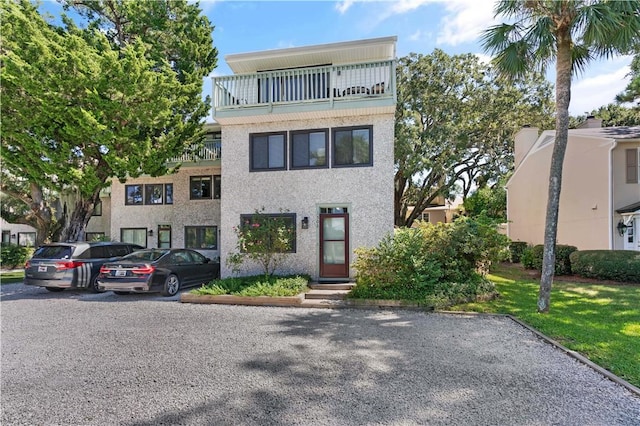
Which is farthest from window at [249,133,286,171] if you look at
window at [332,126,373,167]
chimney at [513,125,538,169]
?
chimney at [513,125,538,169]

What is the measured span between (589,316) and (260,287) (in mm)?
7909

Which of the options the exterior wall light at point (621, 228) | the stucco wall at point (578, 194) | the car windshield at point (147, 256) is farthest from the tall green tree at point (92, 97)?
the exterior wall light at point (621, 228)

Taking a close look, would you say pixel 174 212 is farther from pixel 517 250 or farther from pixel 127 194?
pixel 517 250

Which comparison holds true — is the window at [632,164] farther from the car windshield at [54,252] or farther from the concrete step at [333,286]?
the car windshield at [54,252]

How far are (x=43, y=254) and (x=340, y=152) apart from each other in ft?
32.7

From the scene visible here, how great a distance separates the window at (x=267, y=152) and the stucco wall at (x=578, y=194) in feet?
28.5

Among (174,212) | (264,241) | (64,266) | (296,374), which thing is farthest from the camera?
(174,212)

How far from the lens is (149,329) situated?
6.74m

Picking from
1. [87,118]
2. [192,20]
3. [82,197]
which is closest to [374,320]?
[87,118]

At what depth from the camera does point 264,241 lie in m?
10.4

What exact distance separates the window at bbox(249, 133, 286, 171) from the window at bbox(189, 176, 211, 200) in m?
5.52

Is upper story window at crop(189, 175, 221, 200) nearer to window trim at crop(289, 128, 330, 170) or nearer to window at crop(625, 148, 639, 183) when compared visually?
window trim at crop(289, 128, 330, 170)

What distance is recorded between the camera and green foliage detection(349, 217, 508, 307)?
29.2 ft

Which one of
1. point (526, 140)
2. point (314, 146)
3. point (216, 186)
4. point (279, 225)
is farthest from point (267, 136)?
point (526, 140)
